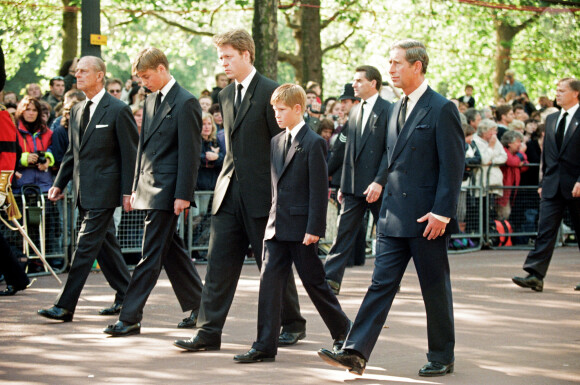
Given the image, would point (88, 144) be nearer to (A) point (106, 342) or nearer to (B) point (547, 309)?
(A) point (106, 342)

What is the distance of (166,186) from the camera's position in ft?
24.9

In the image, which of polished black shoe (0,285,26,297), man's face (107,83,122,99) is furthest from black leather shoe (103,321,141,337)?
man's face (107,83,122,99)

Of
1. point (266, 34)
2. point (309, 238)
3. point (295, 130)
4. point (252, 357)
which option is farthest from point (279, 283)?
point (266, 34)

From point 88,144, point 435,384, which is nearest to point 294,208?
point 435,384

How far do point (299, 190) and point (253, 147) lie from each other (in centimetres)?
58

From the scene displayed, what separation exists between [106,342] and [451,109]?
3220 millimetres

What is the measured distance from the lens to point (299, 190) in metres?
6.67

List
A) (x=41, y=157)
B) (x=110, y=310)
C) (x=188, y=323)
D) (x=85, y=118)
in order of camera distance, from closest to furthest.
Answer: (x=188, y=323)
(x=85, y=118)
(x=110, y=310)
(x=41, y=157)

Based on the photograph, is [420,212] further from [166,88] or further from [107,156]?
[107,156]

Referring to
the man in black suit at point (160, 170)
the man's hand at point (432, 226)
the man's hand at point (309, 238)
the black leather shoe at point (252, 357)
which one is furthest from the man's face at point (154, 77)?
the man's hand at point (432, 226)

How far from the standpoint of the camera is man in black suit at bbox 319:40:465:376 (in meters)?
6.16

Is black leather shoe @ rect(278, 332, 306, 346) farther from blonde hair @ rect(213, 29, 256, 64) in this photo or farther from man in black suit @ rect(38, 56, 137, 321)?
blonde hair @ rect(213, 29, 256, 64)

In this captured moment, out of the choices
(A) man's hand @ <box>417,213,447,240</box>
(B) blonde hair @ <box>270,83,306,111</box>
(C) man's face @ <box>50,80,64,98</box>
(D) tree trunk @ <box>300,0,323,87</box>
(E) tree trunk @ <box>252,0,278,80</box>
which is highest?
(D) tree trunk @ <box>300,0,323,87</box>

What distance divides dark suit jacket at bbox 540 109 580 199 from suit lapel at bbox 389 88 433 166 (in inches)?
176
